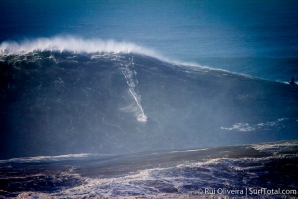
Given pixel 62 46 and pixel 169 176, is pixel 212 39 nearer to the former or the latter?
pixel 62 46

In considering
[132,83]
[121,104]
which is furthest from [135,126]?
[132,83]

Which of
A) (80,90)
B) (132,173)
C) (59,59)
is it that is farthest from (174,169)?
(59,59)

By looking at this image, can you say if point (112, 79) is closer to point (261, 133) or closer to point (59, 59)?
point (59, 59)

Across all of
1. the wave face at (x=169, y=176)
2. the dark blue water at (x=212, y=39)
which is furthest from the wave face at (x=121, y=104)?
the dark blue water at (x=212, y=39)

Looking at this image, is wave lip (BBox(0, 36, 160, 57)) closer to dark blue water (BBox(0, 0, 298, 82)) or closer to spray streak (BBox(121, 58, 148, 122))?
spray streak (BBox(121, 58, 148, 122))

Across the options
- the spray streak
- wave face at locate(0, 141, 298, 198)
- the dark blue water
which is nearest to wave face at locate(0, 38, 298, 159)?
the spray streak

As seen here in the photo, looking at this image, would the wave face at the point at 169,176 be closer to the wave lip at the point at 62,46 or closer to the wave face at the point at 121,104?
the wave face at the point at 121,104
